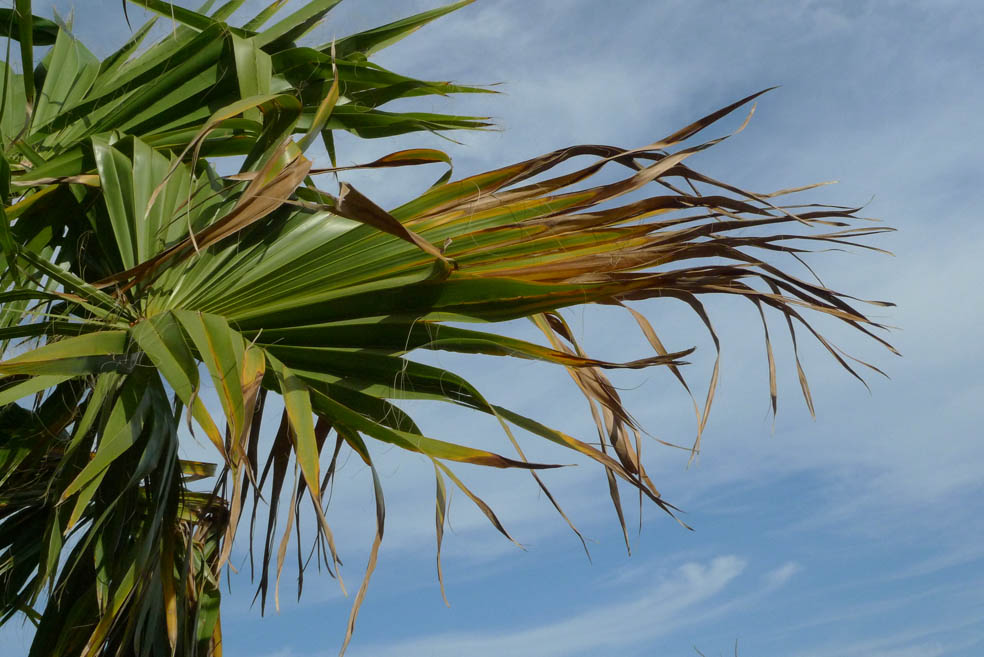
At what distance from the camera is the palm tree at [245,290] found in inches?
66.4

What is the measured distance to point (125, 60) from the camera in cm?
252

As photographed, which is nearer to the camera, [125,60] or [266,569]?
[266,569]

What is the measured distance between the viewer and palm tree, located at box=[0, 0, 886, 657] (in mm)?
1688

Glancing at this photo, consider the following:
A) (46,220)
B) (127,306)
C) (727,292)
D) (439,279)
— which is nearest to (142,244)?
(127,306)

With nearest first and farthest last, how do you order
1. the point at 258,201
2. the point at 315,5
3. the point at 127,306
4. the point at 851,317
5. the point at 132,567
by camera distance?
the point at 258,201
the point at 851,317
the point at 127,306
the point at 132,567
the point at 315,5

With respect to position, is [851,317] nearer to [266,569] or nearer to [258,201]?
[258,201]

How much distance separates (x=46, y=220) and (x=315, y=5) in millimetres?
965

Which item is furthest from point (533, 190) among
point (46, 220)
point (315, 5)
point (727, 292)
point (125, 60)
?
point (125, 60)

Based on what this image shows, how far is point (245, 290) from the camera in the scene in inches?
75.0

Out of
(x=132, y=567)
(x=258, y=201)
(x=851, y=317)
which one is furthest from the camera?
(x=132, y=567)

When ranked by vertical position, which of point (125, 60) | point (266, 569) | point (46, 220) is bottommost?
point (266, 569)

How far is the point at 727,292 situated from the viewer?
1.74 m

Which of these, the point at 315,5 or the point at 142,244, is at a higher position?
the point at 315,5

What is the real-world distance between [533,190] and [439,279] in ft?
1.04
